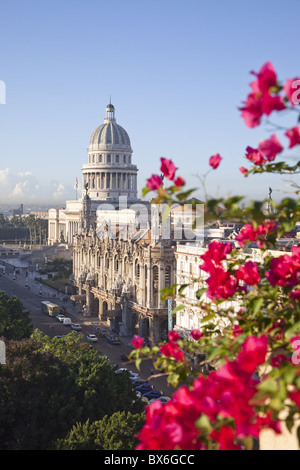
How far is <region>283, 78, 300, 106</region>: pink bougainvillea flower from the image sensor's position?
759 centimetres

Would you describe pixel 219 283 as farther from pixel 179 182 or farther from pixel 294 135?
pixel 294 135

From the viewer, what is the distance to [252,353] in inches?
247

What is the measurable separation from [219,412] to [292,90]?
184 inches

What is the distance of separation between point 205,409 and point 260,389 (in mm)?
949

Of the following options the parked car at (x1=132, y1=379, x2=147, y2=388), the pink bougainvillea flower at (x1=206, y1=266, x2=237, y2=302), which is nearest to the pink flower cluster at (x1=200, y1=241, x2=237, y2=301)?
Answer: the pink bougainvillea flower at (x1=206, y1=266, x2=237, y2=302)

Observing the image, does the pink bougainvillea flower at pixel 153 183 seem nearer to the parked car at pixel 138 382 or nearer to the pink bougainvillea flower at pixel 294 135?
the pink bougainvillea flower at pixel 294 135

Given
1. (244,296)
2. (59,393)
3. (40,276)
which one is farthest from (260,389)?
(40,276)

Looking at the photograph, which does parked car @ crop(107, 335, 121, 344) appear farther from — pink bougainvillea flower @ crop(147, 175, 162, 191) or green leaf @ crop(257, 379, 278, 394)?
green leaf @ crop(257, 379, 278, 394)

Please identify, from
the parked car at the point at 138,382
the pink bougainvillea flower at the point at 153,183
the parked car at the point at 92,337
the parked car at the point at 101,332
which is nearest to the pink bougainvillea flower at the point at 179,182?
the pink bougainvillea flower at the point at 153,183

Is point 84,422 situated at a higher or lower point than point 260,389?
lower

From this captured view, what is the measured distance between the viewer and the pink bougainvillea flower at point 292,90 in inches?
299

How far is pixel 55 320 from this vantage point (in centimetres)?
8544
